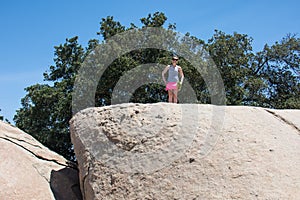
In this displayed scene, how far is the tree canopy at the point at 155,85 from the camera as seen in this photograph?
17438 mm

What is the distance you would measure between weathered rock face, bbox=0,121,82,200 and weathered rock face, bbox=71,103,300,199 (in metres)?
0.60

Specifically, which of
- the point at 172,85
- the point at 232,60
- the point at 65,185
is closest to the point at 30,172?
the point at 65,185

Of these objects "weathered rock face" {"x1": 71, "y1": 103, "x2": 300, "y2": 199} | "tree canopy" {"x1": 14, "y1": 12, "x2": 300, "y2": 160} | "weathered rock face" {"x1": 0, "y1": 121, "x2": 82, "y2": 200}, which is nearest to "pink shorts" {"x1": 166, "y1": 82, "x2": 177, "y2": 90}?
"weathered rock face" {"x1": 71, "y1": 103, "x2": 300, "y2": 199}

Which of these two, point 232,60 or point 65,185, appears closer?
point 65,185

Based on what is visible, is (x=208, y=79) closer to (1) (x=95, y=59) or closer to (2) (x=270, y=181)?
(1) (x=95, y=59)

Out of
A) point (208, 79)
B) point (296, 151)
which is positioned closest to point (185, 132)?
point (296, 151)

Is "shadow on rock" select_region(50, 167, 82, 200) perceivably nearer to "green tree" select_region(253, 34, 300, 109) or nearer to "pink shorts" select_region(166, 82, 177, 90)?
"pink shorts" select_region(166, 82, 177, 90)

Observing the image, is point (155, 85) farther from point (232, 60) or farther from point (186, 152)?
point (186, 152)

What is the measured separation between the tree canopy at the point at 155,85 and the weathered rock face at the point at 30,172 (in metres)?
9.49

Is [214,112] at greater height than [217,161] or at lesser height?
greater

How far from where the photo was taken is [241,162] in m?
5.51

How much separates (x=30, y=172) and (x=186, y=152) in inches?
109

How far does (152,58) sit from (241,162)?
13.3 m

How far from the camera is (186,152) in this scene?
5.73 meters
